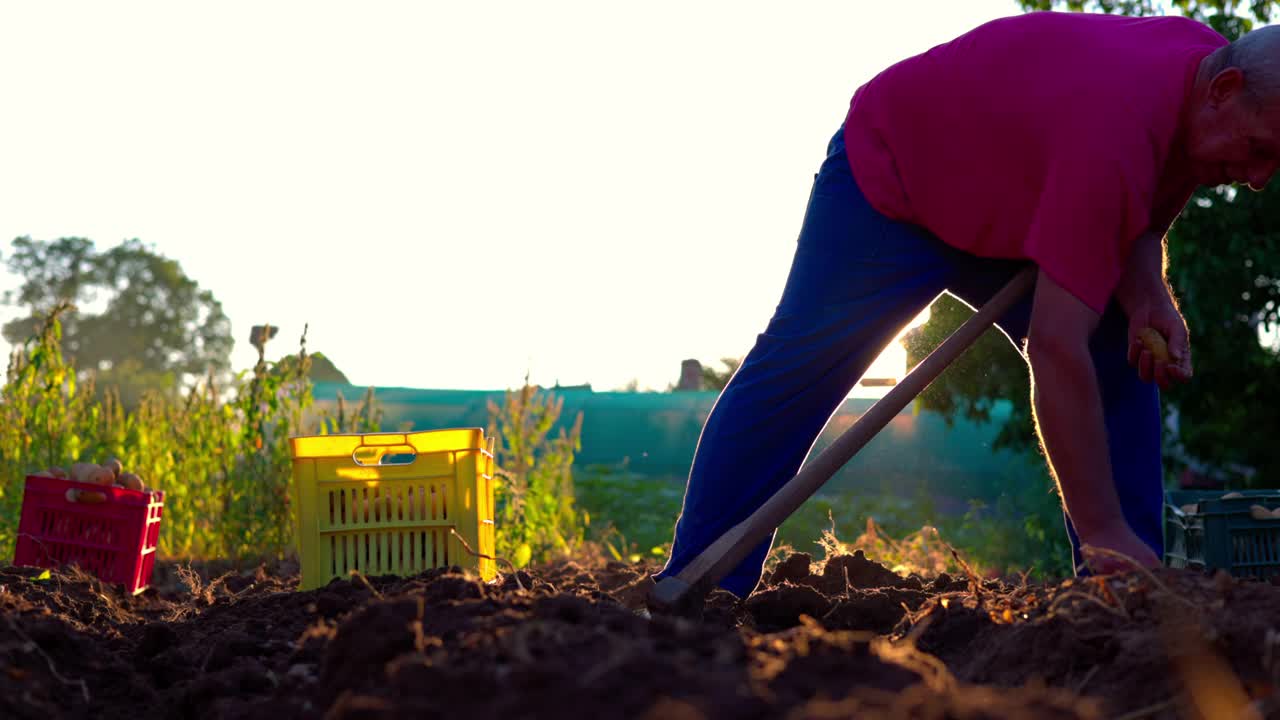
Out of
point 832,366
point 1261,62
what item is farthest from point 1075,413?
point 1261,62

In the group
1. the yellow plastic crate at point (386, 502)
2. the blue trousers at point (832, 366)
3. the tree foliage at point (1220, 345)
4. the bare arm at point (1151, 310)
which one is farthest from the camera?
the tree foliage at point (1220, 345)

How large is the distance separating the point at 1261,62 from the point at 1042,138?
1.40 ft

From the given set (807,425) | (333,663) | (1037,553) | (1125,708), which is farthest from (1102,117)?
(1037,553)

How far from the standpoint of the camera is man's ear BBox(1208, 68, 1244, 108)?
2.25 metres

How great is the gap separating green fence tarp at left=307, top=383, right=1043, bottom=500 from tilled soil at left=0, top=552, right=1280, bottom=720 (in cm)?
644

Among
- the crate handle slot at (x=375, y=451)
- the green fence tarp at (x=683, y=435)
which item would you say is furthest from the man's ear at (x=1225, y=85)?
the green fence tarp at (x=683, y=435)

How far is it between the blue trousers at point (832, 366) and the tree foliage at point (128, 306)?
28.5 metres

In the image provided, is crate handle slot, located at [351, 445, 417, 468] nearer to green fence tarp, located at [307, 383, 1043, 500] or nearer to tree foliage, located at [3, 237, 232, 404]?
green fence tarp, located at [307, 383, 1043, 500]

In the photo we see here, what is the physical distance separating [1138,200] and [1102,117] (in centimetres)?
19

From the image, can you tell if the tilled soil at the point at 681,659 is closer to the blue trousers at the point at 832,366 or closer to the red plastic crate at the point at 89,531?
the blue trousers at the point at 832,366

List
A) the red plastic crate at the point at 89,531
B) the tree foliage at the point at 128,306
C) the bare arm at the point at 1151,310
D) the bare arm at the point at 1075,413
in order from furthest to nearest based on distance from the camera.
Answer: the tree foliage at the point at 128,306, the red plastic crate at the point at 89,531, the bare arm at the point at 1151,310, the bare arm at the point at 1075,413

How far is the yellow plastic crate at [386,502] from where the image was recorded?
320 centimetres

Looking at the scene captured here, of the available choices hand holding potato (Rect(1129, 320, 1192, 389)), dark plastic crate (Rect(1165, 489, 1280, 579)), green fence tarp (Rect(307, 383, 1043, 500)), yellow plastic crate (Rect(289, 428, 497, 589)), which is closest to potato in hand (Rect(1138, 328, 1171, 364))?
hand holding potato (Rect(1129, 320, 1192, 389))

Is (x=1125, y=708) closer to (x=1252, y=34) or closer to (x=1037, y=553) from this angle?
(x=1252, y=34)
